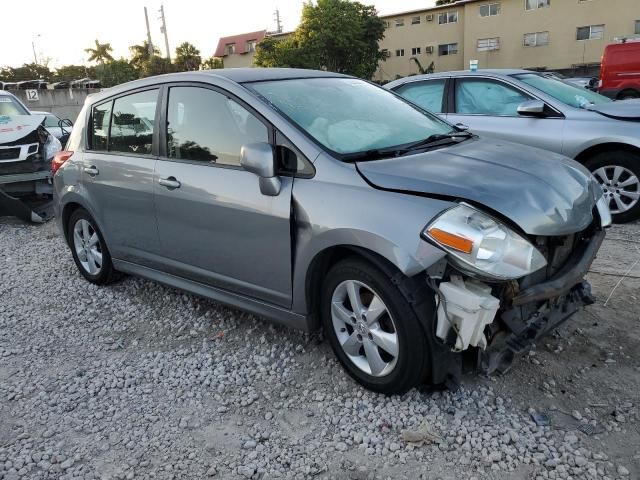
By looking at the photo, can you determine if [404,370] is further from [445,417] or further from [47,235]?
[47,235]

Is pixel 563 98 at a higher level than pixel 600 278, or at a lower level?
higher

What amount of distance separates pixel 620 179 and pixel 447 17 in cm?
4019

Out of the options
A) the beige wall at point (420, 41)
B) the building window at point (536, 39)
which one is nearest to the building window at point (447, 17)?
the beige wall at point (420, 41)

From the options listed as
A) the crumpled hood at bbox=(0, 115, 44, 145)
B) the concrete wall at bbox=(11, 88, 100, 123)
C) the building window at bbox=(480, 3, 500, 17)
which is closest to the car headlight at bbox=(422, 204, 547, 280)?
the crumpled hood at bbox=(0, 115, 44, 145)

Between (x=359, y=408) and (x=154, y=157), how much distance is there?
2254 mm

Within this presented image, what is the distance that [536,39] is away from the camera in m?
37.2

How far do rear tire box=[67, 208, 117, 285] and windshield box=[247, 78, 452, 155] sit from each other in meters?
2.18

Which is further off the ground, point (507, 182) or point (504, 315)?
point (507, 182)

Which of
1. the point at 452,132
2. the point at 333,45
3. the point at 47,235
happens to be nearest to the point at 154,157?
the point at 452,132

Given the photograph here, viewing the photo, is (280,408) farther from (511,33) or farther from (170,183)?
(511,33)

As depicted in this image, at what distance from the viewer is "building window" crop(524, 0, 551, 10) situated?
36125mm

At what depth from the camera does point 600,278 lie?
4.11 m

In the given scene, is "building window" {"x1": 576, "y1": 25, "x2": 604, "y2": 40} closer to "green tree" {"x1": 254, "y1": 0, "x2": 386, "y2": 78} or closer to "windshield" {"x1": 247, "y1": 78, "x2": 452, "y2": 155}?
"green tree" {"x1": 254, "y1": 0, "x2": 386, "y2": 78}

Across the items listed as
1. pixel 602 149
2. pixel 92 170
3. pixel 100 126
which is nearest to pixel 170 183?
pixel 92 170
